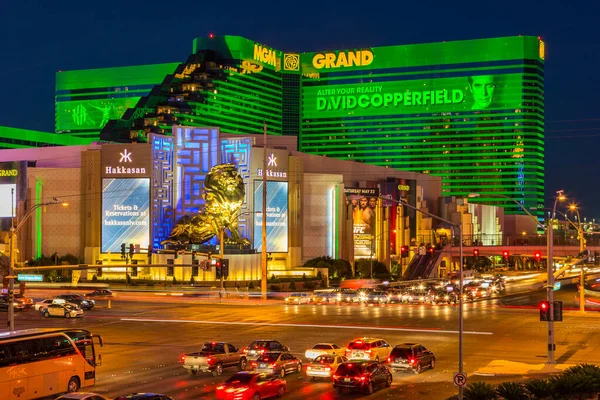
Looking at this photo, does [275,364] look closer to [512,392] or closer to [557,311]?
[512,392]

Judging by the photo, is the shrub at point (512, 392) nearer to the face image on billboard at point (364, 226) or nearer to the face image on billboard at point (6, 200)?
the face image on billboard at point (6, 200)

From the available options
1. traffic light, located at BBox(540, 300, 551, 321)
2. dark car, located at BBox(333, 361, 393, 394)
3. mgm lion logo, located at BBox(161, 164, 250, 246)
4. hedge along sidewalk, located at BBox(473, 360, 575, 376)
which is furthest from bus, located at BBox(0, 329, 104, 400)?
mgm lion logo, located at BBox(161, 164, 250, 246)

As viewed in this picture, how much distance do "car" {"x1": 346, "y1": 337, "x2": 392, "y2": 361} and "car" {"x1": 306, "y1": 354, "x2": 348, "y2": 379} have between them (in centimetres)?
269

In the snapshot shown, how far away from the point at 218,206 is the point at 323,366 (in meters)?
59.0

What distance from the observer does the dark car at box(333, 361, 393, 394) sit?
1363 inches

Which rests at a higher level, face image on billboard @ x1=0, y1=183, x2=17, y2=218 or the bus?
face image on billboard @ x1=0, y1=183, x2=17, y2=218

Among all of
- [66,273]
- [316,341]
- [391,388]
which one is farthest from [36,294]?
[391,388]

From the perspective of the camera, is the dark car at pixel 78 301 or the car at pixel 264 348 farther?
the dark car at pixel 78 301

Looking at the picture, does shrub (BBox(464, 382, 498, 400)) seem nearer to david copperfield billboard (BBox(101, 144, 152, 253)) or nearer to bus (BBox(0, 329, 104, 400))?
bus (BBox(0, 329, 104, 400))

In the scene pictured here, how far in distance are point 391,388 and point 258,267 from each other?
67.0 meters

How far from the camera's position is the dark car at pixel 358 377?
114 feet

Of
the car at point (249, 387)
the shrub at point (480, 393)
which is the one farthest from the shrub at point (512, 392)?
the car at point (249, 387)

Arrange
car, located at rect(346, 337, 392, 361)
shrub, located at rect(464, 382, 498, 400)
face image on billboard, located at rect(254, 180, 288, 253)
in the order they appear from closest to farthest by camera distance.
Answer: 1. shrub, located at rect(464, 382, 498, 400)
2. car, located at rect(346, 337, 392, 361)
3. face image on billboard, located at rect(254, 180, 288, 253)

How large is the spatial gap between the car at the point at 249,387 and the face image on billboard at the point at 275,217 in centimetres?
7724
